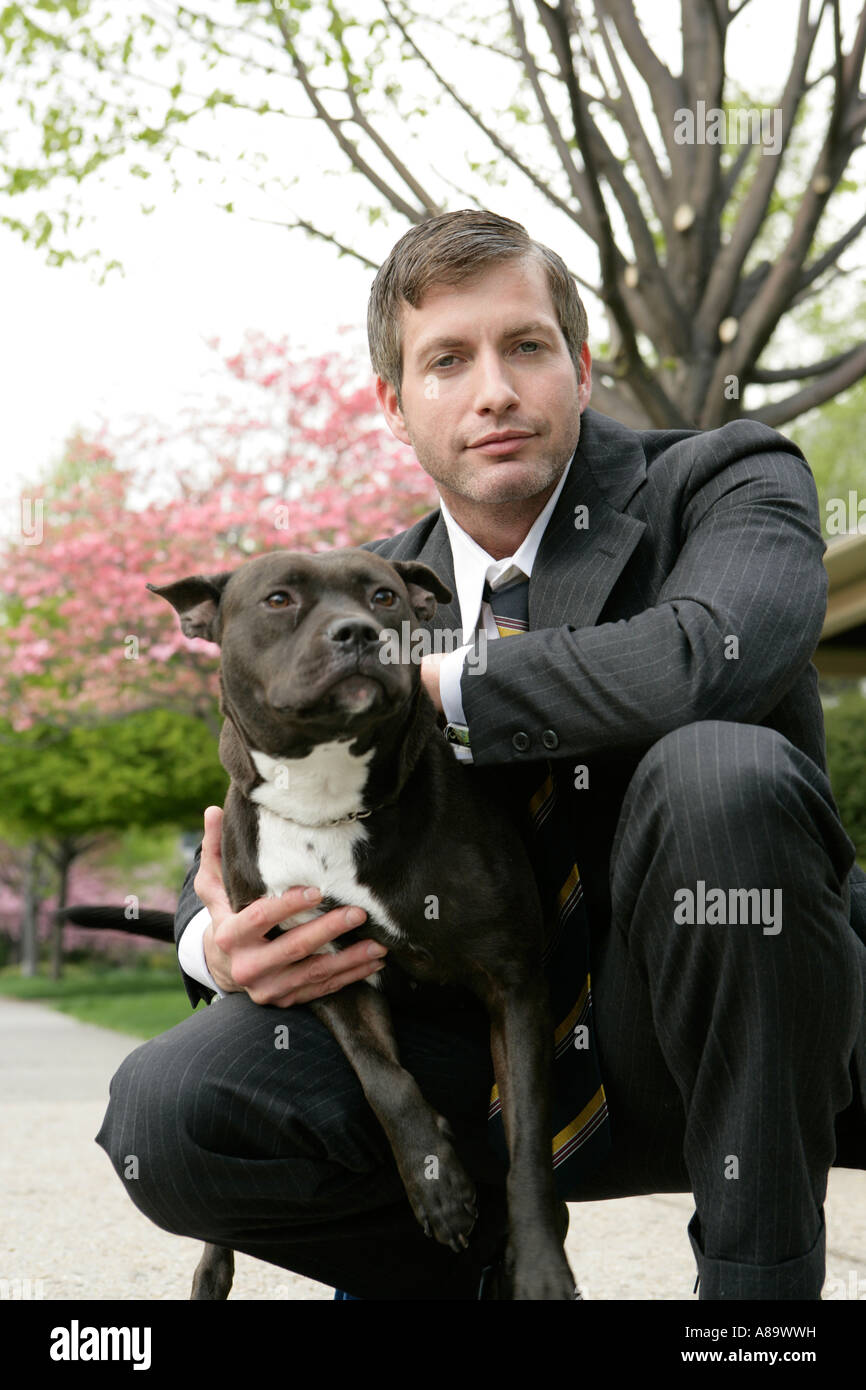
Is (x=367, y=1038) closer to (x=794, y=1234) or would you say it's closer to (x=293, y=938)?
(x=293, y=938)

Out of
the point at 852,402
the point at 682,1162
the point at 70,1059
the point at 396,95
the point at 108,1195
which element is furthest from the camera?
the point at 852,402

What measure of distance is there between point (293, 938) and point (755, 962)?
0.82 meters

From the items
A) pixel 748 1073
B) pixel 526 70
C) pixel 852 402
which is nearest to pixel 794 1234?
pixel 748 1073

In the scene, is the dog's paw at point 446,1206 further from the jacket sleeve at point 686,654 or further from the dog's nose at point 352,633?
the dog's nose at point 352,633

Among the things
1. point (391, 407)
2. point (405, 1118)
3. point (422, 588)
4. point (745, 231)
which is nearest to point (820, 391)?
point (745, 231)

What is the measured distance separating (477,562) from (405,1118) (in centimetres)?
117

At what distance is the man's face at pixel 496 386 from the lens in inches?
104

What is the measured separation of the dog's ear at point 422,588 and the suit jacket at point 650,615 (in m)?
0.20

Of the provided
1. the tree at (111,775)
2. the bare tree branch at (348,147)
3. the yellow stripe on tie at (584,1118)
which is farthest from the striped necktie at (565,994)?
Answer: the tree at (111,775)

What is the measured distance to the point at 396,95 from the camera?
7355mm

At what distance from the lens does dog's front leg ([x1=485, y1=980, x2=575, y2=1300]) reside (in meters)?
2.04

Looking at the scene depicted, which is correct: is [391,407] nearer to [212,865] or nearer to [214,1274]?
[212,865]

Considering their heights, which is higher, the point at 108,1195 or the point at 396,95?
the point at 396,95

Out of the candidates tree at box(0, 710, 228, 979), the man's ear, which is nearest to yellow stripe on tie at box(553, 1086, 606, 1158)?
the man's ear
